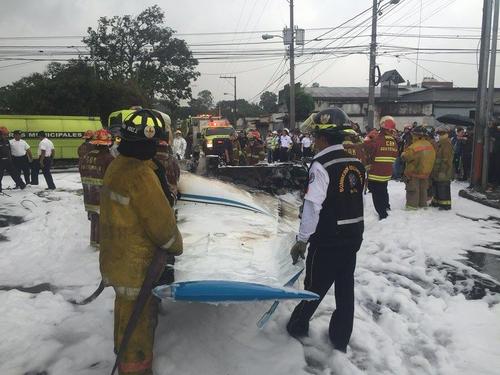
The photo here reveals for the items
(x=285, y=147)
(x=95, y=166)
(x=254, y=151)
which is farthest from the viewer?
(x=285, y=147)

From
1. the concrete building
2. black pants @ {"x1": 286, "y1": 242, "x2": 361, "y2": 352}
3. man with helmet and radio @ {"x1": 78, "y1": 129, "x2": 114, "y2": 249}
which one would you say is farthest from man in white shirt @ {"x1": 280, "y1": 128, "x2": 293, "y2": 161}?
black pants @ {"x1": 286, "y1": 242, "x2": 361, "y2": 352}

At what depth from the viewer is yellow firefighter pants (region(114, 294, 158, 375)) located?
286 cm

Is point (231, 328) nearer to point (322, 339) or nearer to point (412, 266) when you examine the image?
point (322, 339)

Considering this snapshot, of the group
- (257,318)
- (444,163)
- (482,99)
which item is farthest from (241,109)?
(257,318)

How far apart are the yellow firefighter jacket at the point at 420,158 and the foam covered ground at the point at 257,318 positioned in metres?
2.17

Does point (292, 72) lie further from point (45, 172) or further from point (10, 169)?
point (10, 169)

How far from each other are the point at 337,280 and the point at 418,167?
560 cm

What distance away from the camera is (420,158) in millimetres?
8414

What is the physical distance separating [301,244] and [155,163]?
1239 mm

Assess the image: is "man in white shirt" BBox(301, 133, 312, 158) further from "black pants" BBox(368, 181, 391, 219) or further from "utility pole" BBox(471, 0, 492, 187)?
"black pants" BBox(368, 181, 391, 219)

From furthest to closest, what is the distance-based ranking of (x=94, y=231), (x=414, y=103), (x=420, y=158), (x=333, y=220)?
(x=414, y=103)
(x=420, y=158)
(x=94, y=231)
(x=333, y=220)

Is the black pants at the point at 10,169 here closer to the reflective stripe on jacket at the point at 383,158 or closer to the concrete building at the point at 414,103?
the reflective stripe on jacket at the point at 383,158

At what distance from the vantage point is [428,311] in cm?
437

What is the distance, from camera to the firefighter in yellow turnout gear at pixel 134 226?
2.68m
